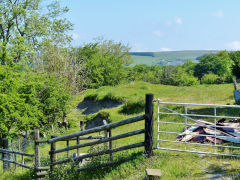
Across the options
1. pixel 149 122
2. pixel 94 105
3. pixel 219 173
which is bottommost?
pixel 94 105

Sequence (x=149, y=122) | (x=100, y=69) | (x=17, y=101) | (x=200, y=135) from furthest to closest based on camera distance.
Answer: (x=100, y=69)
(x=17, y=101)
(x=200, y=135)
(x=149, y=122)

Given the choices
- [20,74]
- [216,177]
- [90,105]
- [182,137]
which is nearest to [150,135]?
[216,177]

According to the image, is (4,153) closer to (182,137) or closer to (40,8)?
(182,137)

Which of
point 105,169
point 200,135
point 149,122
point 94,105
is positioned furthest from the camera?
point 94,105

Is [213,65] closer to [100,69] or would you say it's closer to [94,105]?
[100,69]

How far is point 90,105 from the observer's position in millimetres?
31594

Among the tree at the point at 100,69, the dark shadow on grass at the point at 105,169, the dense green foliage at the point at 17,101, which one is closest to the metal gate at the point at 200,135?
the dark shadow on grass at the point at 105,169

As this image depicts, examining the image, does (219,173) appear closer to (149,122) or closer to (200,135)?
(200,135)

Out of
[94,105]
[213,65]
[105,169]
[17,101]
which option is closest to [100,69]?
[94,105]

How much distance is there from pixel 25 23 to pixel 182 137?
2598 centimetres

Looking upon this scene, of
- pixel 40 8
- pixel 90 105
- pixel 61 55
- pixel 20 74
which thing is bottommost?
pixel 90 105

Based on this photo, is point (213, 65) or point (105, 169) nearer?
point (105, 169)

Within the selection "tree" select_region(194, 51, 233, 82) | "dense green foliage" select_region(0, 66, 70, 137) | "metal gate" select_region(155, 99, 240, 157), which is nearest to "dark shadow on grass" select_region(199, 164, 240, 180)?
"metal gate" select_region(155, 99, 240, 157)

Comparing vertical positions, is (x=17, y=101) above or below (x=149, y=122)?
below
